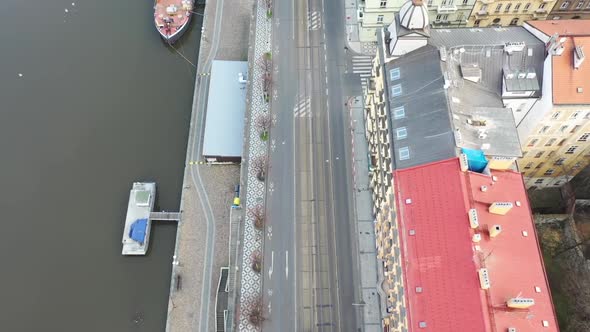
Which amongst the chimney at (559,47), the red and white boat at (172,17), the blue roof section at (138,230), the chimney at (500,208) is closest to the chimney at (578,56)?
the chimney at (559,47)

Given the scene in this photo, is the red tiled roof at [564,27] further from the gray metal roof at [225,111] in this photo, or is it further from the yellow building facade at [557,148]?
the gray metal roof at [225,111]

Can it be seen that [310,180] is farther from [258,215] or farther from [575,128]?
[575,128]

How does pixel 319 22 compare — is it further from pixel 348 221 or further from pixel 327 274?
pixel 327 274

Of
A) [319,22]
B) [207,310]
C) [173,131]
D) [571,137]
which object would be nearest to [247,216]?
[207,310]

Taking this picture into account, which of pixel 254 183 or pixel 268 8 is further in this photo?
pixel 268 8

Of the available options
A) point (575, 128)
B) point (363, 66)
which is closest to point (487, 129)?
point (575, 128)

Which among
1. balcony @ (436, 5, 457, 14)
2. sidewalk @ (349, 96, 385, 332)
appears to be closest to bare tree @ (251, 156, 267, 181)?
sidewalk @ (349, 96, 385, 332)

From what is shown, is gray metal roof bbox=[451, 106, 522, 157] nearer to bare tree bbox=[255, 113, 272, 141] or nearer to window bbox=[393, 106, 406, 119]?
window bbox=[393, 106, 406, 119]

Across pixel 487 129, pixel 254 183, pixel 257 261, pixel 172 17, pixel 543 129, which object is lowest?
pixel 257 261
